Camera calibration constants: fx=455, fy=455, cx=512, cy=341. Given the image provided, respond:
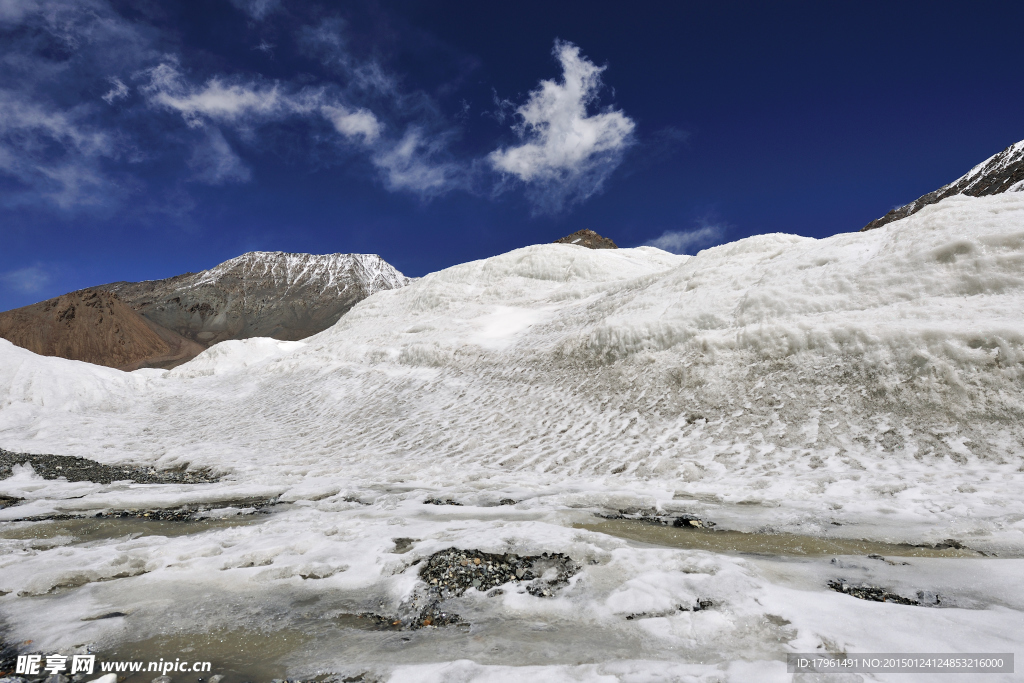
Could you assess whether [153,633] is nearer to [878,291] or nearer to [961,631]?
[961,631]

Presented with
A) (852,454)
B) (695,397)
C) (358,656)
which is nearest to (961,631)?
(358,656)

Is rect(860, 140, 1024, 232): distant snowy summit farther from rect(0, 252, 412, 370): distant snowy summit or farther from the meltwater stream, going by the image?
rect(0, 252, 412, 370): distant snowy summit

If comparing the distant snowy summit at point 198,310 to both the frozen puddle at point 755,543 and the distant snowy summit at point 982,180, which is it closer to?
the frozen puddle at point 755,543

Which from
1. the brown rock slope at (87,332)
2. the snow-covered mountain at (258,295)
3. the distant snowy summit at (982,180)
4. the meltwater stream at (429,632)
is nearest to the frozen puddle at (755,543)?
the meltwater stream at (429,632)

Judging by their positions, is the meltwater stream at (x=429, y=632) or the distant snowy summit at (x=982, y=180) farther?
the distant snowy summit at (x=982, y=180)

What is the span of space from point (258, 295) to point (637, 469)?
152915mm

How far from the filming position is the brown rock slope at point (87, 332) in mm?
60719

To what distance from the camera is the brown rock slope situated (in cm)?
6072

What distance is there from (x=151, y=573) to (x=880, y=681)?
7.04 meters

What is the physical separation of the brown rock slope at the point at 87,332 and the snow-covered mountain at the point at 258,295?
4015 cm

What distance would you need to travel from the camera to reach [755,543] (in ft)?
18.7

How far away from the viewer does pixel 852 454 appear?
8.72m

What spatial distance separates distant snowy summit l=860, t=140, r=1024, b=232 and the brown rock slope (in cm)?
11951

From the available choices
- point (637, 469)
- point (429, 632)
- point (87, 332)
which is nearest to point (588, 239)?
point (87, 332)
